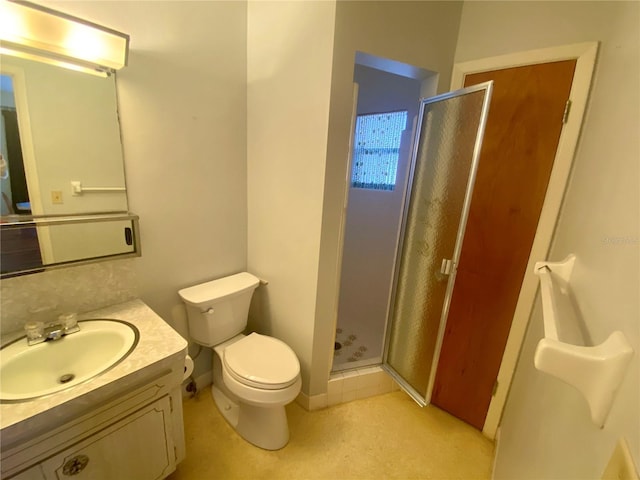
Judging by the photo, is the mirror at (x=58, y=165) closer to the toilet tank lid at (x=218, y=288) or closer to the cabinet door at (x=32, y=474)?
the toilet tank lid at (x=218, y=288)

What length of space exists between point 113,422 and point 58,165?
3.38 feet

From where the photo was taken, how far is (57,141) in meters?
1.15

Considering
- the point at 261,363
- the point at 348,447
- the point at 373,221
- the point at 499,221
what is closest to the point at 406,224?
the point at 499,221

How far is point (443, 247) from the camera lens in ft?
5.04

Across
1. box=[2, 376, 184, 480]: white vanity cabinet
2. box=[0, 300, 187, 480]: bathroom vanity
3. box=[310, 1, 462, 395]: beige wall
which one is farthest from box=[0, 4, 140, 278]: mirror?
box=[310, 1, 462, 395]: beige wall

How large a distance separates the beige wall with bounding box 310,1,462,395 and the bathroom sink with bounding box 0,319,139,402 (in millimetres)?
929

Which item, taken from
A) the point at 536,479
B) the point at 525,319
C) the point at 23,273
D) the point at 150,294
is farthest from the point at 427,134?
the point at 23,273

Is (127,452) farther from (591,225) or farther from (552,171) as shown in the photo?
(552,171)

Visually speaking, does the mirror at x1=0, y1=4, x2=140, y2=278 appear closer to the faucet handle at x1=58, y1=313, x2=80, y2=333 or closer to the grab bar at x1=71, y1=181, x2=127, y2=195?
the grab bar at x1=71, y1=181, x2=127, y2=195

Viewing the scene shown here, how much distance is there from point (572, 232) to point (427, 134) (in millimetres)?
831

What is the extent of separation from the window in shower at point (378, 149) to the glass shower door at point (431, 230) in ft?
2.60

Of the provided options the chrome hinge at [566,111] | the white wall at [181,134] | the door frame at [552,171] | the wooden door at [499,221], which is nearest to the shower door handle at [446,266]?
the wooden door at [499,221]

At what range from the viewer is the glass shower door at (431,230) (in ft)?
4.36

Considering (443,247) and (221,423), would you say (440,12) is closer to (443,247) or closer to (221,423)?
(443,247)
